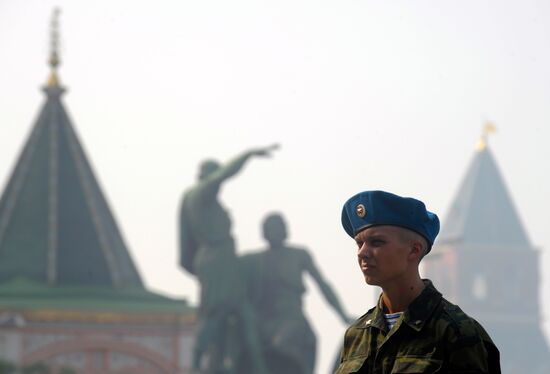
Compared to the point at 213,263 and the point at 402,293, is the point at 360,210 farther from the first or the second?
the point at 213,263

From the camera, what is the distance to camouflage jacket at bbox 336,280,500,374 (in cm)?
550

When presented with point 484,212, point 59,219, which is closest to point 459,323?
point 59,219

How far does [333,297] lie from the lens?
154ft

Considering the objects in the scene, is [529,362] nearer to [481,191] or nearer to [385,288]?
[481,191]

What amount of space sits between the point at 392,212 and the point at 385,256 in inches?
4.7

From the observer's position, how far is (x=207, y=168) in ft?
147

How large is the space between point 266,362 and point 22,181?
17569 mm

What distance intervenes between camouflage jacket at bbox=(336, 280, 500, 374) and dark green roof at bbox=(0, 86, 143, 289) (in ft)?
178

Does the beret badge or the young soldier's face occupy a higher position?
the beret badge

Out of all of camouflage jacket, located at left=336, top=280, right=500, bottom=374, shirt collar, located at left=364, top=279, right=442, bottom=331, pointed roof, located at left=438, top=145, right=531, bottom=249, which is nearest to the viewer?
camouflage jacket, located at left=336, top=280, right=500, bottom=374

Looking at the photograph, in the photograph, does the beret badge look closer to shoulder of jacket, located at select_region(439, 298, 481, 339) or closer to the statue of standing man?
shoulder of jacket, located at select_region(439, 298, 481, 339)

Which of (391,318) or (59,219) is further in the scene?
(59,219)

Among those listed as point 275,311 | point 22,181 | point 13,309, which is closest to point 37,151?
point 22,181

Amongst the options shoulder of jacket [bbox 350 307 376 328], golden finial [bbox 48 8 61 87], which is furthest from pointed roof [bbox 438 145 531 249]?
shoulder of jacket [bbox 350 307 376 328]
